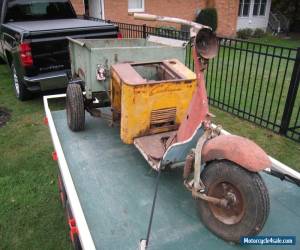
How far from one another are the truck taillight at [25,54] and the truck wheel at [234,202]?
4380 millimetres

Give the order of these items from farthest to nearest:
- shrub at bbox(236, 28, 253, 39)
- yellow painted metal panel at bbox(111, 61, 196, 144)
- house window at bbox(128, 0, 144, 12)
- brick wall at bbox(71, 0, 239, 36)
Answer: shrub at bbox(236, 28, 253, 39), house window at bbox(128, 0, 144, 12), brick wall at bbox(71, 0, 239, 36), yellow painted metal panel at bbox(111, 61, 196, 144)

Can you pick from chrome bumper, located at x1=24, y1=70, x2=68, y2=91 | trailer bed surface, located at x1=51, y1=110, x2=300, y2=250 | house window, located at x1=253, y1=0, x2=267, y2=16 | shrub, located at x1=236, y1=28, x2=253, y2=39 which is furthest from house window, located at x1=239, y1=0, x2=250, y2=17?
trailer bed surface, located at x1=51, y1=110, x2=300, y2=250

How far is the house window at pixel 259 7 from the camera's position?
20938 mm

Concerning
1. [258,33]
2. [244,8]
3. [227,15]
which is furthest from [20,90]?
[244,8]

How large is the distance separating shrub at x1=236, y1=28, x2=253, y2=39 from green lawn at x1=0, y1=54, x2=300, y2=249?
48.2 feet

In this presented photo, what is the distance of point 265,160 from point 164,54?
2173mm

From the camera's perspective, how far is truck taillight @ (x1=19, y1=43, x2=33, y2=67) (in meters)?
5.43

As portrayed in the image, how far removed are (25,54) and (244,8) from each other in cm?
1844

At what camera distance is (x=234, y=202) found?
216 cm

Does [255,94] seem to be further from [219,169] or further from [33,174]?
[219,169]

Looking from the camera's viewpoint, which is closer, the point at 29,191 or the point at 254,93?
the point at 29,191

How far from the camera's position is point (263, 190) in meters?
2.00

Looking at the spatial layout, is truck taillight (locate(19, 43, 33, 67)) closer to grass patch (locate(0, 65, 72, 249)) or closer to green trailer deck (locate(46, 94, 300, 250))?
grass patch (locate(0, 65, 72, 249))

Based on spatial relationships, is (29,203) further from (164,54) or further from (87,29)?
(87,29)
